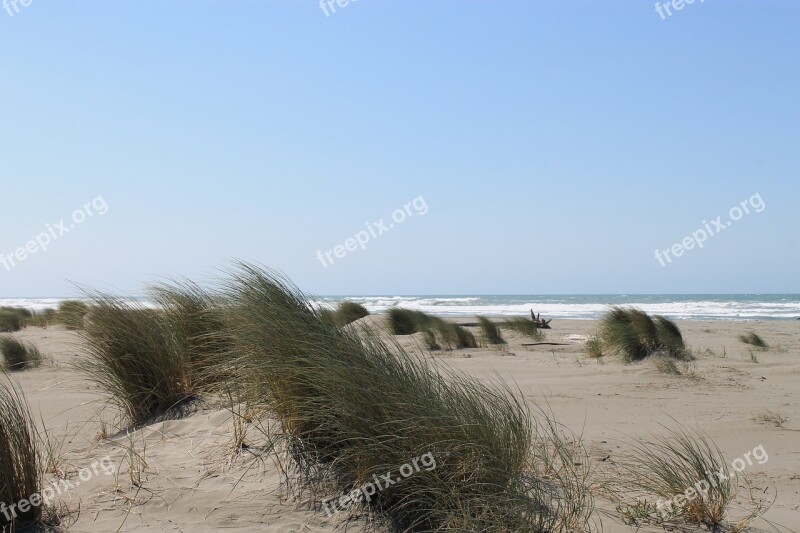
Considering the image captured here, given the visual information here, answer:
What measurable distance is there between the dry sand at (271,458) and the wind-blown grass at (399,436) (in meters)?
0.23

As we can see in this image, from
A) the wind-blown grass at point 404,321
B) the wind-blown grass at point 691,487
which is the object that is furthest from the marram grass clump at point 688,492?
the wind-blown grass at point 404,321

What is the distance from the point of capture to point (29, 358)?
31.8 feet

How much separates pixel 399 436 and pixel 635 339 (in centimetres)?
792

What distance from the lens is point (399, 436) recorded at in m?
2.97

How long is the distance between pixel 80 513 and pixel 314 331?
150cm

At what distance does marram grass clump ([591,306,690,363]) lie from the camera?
394 inches

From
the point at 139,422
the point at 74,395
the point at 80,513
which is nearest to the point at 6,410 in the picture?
the point at 80,513

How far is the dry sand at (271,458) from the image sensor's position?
328 cm

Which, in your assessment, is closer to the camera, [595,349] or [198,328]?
[198,328]

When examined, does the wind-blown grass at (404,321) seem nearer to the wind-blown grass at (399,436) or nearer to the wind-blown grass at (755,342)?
the wind-blown grass at (755,342)

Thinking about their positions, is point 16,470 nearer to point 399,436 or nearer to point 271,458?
point 271,458

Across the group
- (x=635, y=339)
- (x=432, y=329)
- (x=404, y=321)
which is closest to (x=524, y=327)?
(x=404, y=321)

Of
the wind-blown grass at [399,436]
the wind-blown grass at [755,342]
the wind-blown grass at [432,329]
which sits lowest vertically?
the wind-blown grass at [755,342]

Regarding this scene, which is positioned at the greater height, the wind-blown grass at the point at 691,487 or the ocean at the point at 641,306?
the wind-blown grass at the point at 691,487
